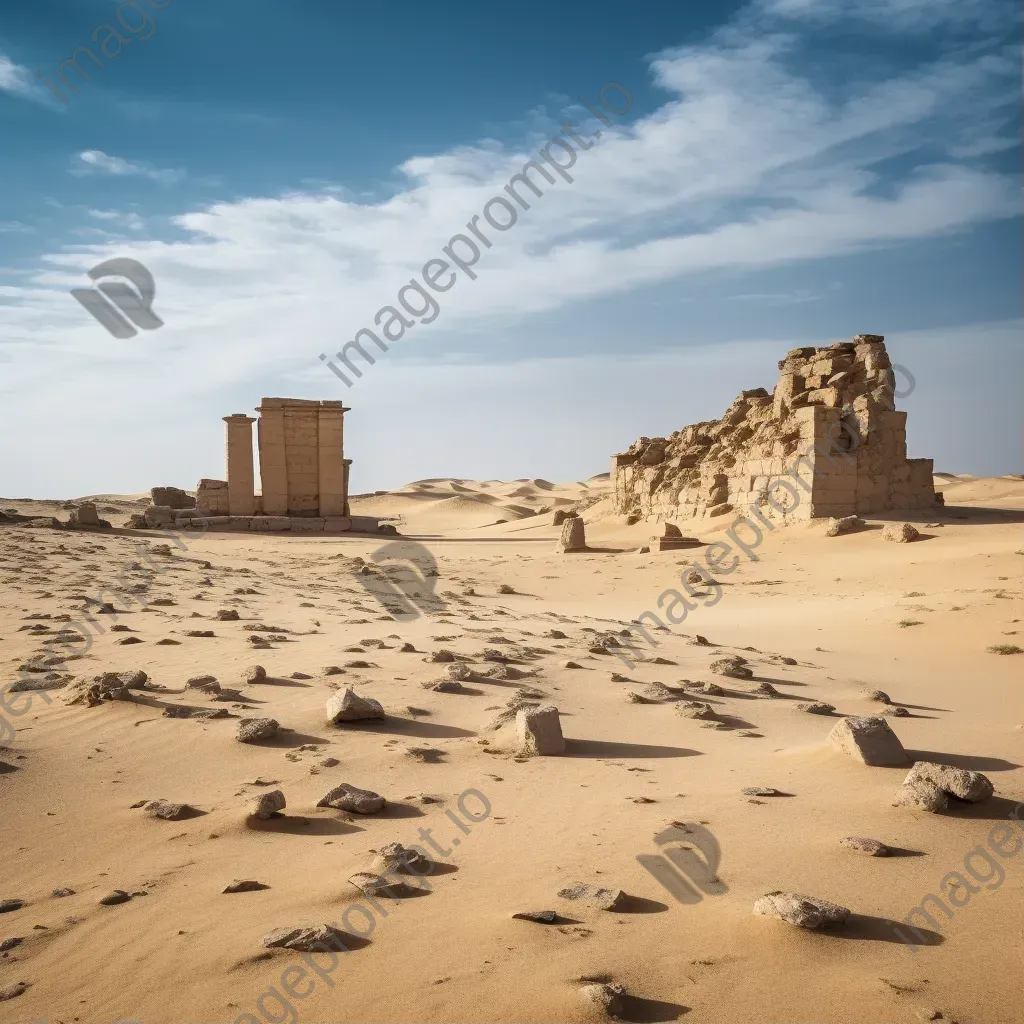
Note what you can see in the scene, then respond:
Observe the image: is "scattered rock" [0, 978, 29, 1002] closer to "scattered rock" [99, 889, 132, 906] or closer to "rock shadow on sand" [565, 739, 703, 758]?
"scattered rock" [99, 889, 132, 906]

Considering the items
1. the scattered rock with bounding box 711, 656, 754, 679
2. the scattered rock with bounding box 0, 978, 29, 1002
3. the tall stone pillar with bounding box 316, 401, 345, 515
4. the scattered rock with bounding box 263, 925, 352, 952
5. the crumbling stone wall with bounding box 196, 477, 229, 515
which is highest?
the tall stone pillar with bounding box 316, 401, 345, 515

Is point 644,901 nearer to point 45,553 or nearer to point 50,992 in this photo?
point 50,992

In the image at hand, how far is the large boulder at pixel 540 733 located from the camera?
455 centimetres

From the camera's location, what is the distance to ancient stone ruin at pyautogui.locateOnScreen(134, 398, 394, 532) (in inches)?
1013

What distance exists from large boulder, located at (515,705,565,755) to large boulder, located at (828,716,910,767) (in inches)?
59.3

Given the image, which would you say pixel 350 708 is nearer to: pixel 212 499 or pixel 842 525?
pixel 842 525

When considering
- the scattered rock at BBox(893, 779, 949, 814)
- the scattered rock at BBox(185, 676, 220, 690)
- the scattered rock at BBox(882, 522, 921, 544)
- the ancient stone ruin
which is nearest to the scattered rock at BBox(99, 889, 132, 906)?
the scattered rock at BBox(185, 676, 220, 690)

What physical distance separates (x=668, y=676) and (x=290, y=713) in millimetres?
3105

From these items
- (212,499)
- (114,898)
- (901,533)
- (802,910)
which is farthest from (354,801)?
(212,499)

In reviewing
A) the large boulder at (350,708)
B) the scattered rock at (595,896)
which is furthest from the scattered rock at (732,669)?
the scattered rock at (595,896)

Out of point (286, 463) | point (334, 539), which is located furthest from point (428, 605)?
point (286, 463)

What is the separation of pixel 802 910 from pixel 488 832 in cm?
136

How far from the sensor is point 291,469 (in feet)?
86.1

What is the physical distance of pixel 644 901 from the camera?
2.84m
